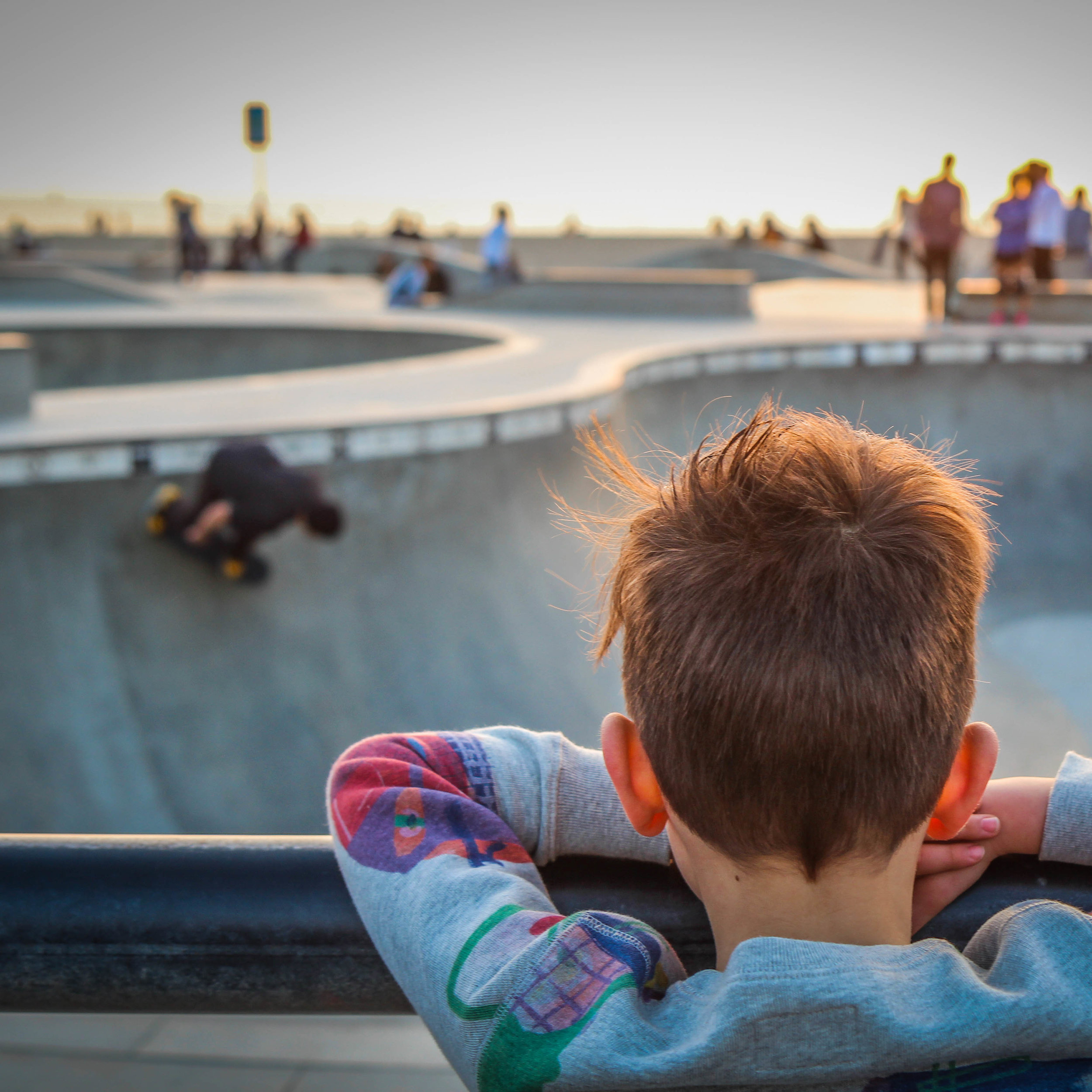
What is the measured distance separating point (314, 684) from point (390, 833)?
207 inches

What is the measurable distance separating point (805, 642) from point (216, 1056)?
8.97 feet

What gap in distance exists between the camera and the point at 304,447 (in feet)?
21.5

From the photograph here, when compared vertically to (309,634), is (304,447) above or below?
above

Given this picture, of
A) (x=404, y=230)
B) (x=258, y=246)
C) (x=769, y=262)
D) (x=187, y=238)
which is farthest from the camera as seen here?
(x=258, y=246)

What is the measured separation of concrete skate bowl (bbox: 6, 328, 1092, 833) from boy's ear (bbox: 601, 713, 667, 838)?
4758 millimetres

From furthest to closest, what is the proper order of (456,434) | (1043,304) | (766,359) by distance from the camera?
1. (1043,304)
2. (766,359)
3. (456,434)

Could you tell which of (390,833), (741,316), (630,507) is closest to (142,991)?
(390,833)

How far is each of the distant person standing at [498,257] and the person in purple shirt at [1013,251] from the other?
31.5 feet

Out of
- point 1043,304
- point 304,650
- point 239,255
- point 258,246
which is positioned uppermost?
point 258,246

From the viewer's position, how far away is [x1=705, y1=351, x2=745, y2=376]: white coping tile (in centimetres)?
1128

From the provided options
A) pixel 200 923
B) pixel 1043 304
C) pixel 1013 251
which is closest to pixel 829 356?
pixel 1013 251

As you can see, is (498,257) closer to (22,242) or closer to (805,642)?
(22,242)

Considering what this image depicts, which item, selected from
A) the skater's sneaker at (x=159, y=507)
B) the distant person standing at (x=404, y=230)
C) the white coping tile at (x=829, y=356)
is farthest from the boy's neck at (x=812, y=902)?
the distant person standing at (x=404, y=230)

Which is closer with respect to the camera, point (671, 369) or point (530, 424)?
point (530, 424)
